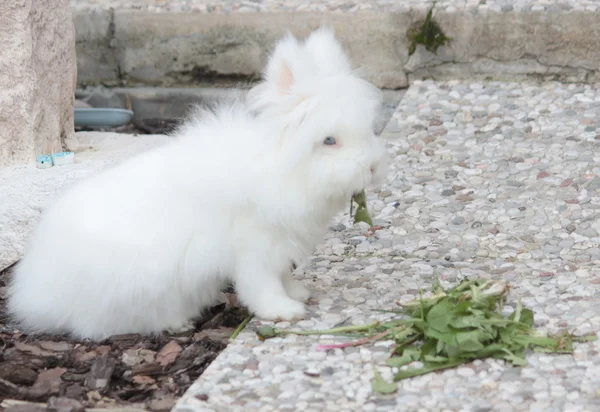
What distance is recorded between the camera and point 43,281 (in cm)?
364

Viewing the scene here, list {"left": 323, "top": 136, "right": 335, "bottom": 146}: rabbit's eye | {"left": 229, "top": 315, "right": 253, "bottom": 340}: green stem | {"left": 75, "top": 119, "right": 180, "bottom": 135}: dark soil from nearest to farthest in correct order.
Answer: {"left": 323, "top": 136, "right": 335, "bottom": 146}: rabbit's eye < {"left": 229, "top": 315, "right": 253, "bottom": 340}: green stem < {"left": 75, "top": 119, "right": 180, "bottom": 135}: dark soil

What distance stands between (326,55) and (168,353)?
128 centimetres

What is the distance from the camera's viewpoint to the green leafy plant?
127 inches

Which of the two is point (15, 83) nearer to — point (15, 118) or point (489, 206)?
point (15, 118)

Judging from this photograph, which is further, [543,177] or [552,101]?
[552,101]

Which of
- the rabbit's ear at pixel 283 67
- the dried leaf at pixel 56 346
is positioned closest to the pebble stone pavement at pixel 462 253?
the dried leaf at pixel 56 346

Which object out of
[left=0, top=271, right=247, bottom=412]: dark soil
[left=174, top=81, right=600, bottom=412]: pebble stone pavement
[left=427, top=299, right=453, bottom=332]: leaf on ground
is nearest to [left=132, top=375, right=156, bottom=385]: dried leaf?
[left=0, top=271, right=247, bottom=412]: dark soil

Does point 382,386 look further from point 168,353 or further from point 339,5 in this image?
point 339,5

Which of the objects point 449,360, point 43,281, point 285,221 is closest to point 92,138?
point 43,281

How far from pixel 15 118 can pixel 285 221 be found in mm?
2288

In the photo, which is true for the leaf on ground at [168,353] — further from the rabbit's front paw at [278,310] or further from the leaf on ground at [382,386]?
the leaf on ground at [382,386]

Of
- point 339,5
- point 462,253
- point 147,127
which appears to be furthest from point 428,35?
point 462,253

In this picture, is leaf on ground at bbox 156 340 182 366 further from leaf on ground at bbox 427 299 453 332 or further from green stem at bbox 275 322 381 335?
leaf on ground at bbox 427 299 453 332

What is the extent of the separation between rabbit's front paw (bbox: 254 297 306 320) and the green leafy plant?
90mm
